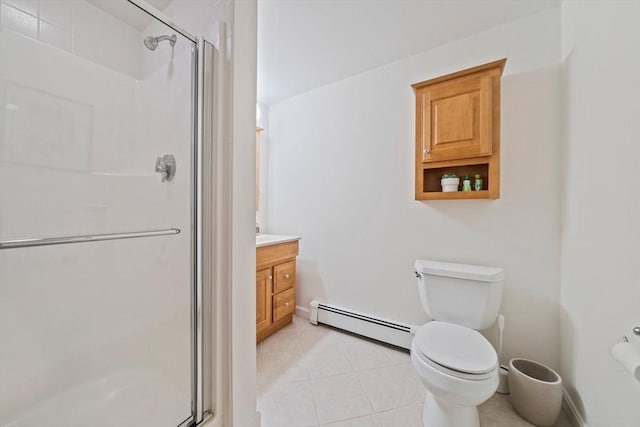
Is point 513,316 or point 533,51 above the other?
point 533,51

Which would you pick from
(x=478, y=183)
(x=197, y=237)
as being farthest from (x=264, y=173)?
(x=478, y=183)

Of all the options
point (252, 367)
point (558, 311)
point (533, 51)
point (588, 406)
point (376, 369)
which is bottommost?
point (376, 369)

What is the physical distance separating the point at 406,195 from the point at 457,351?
107 centimetres

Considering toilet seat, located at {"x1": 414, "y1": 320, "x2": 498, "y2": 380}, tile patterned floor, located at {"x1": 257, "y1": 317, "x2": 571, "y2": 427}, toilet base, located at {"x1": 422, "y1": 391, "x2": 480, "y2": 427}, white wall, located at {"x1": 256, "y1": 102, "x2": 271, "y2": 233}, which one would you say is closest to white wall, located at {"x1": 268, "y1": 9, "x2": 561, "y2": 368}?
white wall, located at {"x1": 256, "y1": 102, "x2": 271, "y2": 233}

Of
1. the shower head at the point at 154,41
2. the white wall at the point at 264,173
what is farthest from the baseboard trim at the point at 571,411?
the shower head at the point at 154,41

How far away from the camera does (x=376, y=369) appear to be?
1.59m

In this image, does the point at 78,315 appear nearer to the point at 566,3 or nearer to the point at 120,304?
the point at 120,304

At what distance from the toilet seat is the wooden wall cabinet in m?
0.81

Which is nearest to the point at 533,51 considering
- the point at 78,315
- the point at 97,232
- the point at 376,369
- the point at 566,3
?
the point at 566,3

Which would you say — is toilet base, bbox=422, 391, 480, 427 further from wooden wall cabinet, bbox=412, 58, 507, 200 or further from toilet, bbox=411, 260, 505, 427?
wooden wall cabinet, bbox=412, 58, 507, 200

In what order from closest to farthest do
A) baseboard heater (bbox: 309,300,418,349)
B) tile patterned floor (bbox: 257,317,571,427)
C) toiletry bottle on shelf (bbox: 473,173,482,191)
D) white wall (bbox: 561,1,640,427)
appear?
white wall (bbox: 561,1,640,427) → tile patterned floor (bbox: 257,317,571,427) → toiletry bottle on shelf (bbox: 473,173,482,191) → baseboard heater (bbox: 309,300,418,349)

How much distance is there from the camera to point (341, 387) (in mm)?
1432

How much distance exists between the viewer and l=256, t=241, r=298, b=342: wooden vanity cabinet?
184 cm

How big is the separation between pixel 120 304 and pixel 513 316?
2.23m
